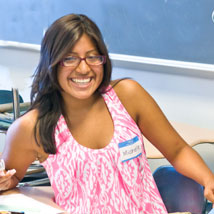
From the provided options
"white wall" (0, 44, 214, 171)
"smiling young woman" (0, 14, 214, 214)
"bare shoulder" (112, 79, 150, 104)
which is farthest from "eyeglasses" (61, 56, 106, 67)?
"white wall" (0, 44, 214, 171)

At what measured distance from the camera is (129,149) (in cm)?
167

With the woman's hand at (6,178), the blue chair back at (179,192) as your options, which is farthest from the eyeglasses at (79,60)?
the blue chair back at (179,192)

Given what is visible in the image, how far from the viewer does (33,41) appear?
12.9 ft

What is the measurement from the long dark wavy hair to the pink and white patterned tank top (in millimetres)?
43

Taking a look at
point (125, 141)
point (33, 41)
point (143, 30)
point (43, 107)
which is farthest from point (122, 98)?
point (33, 41)

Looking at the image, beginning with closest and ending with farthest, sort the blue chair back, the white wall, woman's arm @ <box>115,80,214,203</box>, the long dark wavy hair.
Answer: the long dark wavy hair
woman's arm @ <box>115,80,214,203</box>
the blue chair back
the white wall

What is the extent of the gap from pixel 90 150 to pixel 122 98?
0.85 ft

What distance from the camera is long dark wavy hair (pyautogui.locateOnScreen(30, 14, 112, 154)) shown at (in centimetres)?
157

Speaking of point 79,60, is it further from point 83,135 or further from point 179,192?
point 179,192

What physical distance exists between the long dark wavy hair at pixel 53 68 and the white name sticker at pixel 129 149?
22cm

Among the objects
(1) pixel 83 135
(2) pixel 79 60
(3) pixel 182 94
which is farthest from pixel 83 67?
(3) pixel 182 94

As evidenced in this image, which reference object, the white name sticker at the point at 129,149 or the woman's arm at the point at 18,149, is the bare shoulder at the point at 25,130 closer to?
the woman's arm at the point at 18,149

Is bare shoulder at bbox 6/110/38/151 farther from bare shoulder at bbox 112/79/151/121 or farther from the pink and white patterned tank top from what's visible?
bare shoulder at bbox 112/79/151/121

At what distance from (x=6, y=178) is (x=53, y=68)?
1.33ft
